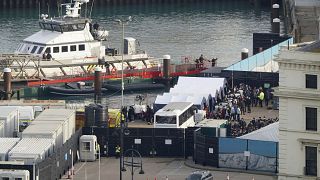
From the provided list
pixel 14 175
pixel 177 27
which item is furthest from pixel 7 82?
pixel 177 27

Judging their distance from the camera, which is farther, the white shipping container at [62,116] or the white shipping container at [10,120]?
the white shipping container at [10,120]

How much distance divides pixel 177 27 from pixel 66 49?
36059 mm

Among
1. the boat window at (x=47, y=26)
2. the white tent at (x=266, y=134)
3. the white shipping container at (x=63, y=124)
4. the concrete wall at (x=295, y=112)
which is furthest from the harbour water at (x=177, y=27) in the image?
the concrete wall at (x=295, y=112)

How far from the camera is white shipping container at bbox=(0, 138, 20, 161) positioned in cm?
6875

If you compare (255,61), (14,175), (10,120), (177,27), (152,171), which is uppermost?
(255,61)

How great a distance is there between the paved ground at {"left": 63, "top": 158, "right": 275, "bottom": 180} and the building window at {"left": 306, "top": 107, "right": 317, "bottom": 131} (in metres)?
6.46

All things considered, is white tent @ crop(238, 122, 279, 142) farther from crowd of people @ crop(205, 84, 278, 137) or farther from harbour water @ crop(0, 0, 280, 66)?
harbour water @ crop(0, 0, 280, 66)

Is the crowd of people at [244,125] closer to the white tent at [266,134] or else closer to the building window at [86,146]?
the white tent at [266,134]

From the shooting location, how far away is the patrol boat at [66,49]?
3971 inches

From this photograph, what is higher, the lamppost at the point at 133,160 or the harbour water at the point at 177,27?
the harbour water at the point at 177,27

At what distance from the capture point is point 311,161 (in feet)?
206

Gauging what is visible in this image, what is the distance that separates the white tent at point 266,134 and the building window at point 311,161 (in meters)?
8.07

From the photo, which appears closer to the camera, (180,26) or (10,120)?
(10,120)

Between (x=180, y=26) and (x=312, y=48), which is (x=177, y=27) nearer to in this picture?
(x=180, y=26)
